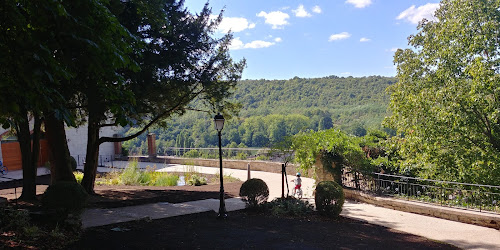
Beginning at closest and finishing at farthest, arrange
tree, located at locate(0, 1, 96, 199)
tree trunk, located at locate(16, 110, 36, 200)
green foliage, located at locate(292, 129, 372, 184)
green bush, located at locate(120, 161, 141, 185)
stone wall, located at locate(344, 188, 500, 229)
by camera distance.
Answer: tree, located at locate(0, 1, 96, 199), stone wall, located at locate(344, 188, 500, 229), tree trunk, located at locate(16, 110, 36, 200), green foliage, located at locate(292, 129, 372, 184), green bush, located at locate(120, 161, 141, 185)

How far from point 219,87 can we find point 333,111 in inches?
1570

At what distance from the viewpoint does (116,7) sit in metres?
7.54

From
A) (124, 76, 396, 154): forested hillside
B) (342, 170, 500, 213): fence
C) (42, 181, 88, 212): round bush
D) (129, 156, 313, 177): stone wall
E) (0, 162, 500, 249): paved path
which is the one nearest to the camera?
(42, 181, 88, 212): round bush

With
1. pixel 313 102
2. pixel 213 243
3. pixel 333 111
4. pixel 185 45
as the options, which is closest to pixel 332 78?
pixel 313 102

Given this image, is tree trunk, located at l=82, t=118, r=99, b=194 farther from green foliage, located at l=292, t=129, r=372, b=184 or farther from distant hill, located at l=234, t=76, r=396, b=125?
distant hill, located at l=234, t=76, r=396, b=125

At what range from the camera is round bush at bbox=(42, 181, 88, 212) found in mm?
7242

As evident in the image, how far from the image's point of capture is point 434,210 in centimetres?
975

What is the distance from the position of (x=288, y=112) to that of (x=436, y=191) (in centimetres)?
3946

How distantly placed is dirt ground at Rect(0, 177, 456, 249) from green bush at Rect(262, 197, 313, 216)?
31 cm

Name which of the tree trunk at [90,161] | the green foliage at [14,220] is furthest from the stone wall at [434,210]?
the green foliage at [14,220]

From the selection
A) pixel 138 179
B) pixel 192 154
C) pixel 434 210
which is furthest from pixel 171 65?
pixel 192 154

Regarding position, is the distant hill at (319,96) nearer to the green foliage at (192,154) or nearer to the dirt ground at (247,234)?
the green foliage at (192,154)

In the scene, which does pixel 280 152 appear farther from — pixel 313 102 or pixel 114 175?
pixel 313 102

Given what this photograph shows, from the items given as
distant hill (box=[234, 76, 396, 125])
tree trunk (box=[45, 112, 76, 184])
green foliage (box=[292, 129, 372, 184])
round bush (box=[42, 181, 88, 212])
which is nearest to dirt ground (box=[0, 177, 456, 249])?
round bush (box=[42, 181, 88, 212])
